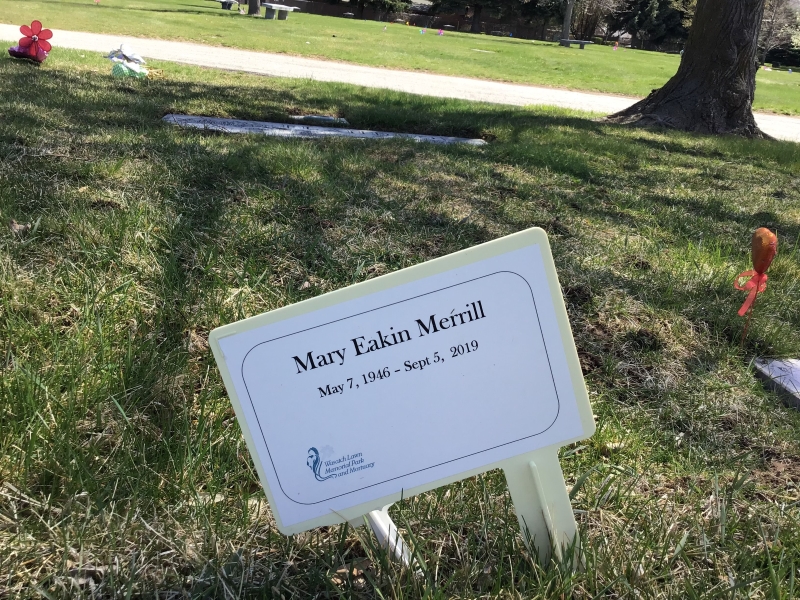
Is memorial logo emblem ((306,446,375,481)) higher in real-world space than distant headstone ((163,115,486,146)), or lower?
lower

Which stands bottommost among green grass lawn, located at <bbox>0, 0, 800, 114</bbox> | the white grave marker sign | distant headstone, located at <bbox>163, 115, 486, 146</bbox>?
the white grave marker sign

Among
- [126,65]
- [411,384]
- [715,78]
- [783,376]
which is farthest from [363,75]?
[411,384]

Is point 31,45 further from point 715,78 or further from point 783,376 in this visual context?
point 715,78

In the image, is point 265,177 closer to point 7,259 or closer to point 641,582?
point 7,259

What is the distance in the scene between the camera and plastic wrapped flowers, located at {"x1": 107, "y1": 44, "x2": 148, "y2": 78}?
23.1 ft

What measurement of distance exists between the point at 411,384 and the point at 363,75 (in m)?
13.4

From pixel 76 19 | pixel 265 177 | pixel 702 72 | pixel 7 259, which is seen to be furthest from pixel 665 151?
pixel 76 19

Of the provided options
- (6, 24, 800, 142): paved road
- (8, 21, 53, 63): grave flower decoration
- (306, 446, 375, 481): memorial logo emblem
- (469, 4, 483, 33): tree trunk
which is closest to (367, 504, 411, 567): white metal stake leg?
(306, 446, 375, 481): memorial logo emblem

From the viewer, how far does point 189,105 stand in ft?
18.8

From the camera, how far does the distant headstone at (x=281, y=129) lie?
16.3 ft

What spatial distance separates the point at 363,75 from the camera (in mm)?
13352

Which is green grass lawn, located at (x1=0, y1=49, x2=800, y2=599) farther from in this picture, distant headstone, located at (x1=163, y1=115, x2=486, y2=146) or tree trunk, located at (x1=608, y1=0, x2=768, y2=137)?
tree trunk, located at (x1=608, y1=0, x2=768, y2=137)

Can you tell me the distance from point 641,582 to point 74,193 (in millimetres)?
2864

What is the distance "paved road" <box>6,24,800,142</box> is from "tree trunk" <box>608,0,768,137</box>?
3.17 meters
